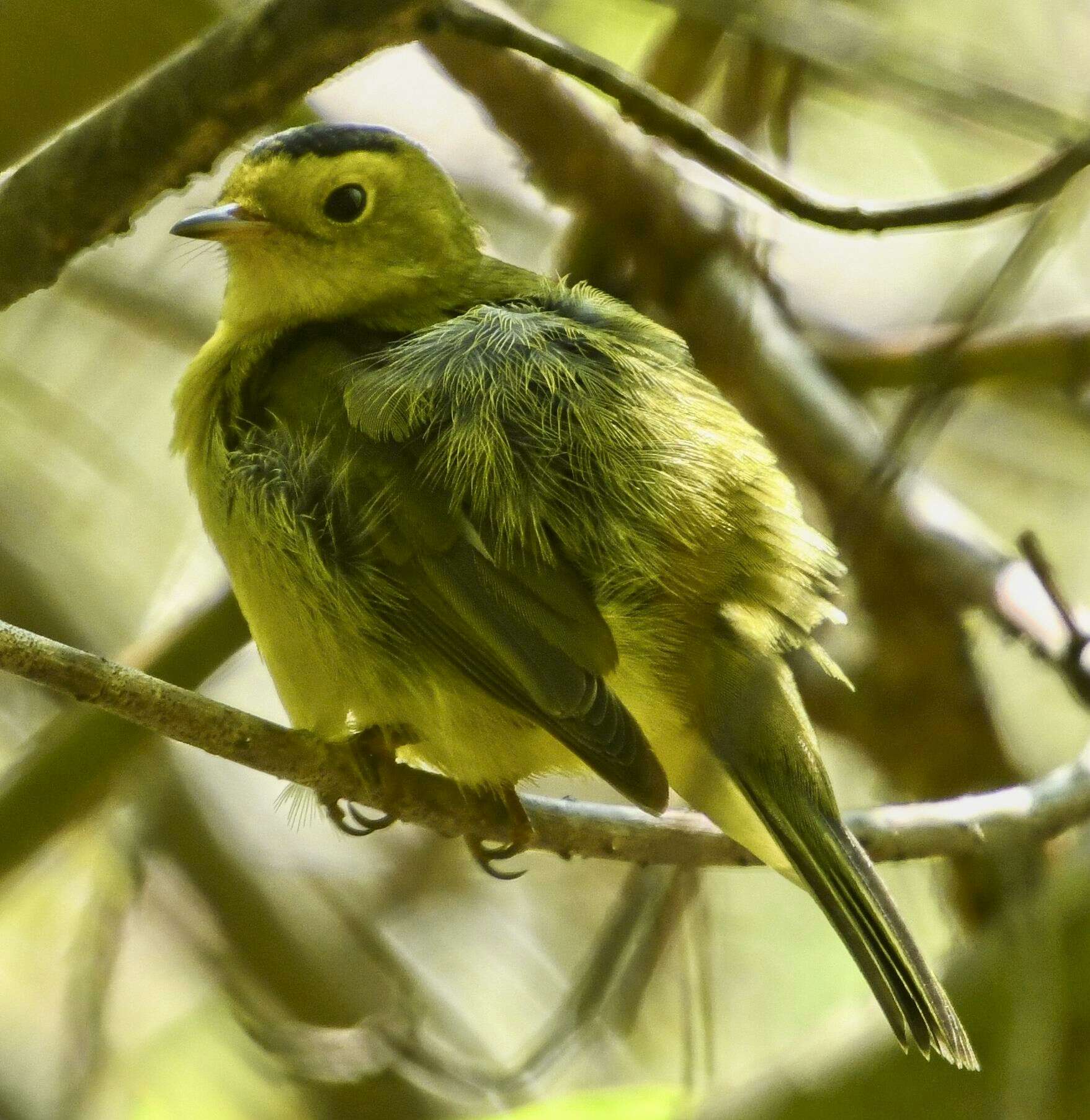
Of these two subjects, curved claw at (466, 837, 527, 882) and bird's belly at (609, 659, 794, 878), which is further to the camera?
curved claw at (466, 837, 527, 882)

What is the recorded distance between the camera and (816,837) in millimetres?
3035

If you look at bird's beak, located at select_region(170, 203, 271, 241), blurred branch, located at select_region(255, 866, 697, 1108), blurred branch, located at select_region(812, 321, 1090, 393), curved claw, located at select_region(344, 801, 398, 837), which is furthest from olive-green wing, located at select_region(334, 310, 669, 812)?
blurred branch, located at select_region(812, 321, 1090, 393)

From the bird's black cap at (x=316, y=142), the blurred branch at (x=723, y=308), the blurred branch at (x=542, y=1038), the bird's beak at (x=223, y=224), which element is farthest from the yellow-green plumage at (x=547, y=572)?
the blurred branch at (x=723, y=308)

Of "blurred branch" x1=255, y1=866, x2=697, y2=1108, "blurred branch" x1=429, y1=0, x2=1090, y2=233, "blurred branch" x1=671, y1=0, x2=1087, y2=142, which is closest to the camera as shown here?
"blurred branch" x1=429, y1=0, x2=1090, y2=233

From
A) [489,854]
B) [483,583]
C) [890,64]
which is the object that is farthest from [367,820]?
[890,64]

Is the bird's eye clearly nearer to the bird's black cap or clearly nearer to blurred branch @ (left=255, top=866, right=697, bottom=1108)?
the bird's black cap

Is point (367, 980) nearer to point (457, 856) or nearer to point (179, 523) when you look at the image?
point (457, 856)

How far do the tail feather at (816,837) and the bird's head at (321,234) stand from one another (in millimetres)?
1328

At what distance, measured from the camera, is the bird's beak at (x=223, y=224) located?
3664 mm

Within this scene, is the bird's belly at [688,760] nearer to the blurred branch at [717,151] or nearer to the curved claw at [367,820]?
the curved claw at [367,820]

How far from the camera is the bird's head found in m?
3.81

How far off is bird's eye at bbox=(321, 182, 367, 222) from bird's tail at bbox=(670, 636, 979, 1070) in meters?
1.58

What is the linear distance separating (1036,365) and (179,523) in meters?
3.48

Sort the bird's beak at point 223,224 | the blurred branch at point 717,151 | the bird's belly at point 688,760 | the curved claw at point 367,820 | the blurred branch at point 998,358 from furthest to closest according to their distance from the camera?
the blurred branch at point 998,358 < the bird's beak at point 223,224 < the curved claw at point 367,820 < the bird's belly at point 688,760 < the blurred branch at point 717,151
